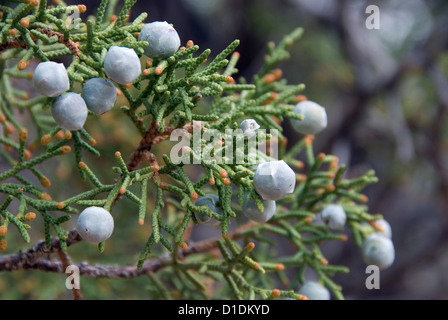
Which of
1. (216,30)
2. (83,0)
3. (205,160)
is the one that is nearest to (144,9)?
(83,0)

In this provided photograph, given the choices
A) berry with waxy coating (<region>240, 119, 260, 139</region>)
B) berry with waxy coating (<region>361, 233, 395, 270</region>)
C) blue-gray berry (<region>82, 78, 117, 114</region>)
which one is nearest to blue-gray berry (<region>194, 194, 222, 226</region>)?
berry with waxy coating (<region>240, 119, 260, 139</region>)

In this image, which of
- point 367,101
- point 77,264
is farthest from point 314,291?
point 367,101

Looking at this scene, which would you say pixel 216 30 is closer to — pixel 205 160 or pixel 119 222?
pixel 119 222

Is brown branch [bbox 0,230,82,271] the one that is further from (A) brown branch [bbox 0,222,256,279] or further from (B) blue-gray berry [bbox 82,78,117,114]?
(B) blue-gray berry [bbox 82,78,117,114]

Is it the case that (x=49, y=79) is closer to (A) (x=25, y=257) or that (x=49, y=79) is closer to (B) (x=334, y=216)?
(A) (x=25, y=257)

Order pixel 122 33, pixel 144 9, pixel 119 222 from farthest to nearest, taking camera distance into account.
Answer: pixel 144 9, pixel 119 222, pixel 122 33
